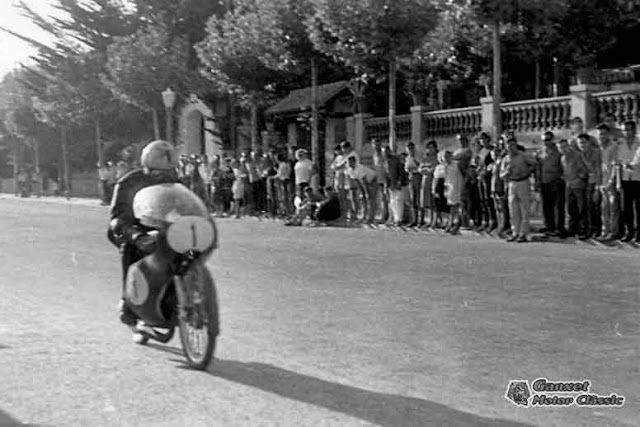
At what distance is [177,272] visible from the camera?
6.16m

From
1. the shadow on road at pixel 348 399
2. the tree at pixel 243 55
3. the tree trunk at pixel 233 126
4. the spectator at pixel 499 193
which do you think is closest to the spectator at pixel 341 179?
the spectator at pixel 499 193

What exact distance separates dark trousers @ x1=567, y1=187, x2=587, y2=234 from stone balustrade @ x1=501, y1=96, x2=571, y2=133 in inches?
221

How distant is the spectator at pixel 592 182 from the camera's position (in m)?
14.7

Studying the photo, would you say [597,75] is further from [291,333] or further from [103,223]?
[291,333]

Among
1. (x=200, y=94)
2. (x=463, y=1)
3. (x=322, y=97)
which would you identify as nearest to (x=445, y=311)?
(x=463, y=1)

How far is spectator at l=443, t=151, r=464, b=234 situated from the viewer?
56.3 ft

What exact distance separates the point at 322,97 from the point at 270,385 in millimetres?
24266

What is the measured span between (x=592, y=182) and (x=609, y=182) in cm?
42

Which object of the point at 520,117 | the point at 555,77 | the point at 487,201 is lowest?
the point at 487,201

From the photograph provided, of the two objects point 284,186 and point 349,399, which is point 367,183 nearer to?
point 284,186

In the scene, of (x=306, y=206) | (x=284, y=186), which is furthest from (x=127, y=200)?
(x=284, y=186)

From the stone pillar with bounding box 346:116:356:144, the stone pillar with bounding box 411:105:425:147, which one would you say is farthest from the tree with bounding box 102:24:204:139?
the stone pillar with bounding box 411:105:425:147

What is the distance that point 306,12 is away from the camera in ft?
82.1

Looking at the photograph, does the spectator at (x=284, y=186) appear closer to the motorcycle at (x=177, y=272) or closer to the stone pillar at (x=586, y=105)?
the stone pillar at (x=586, y=105)
